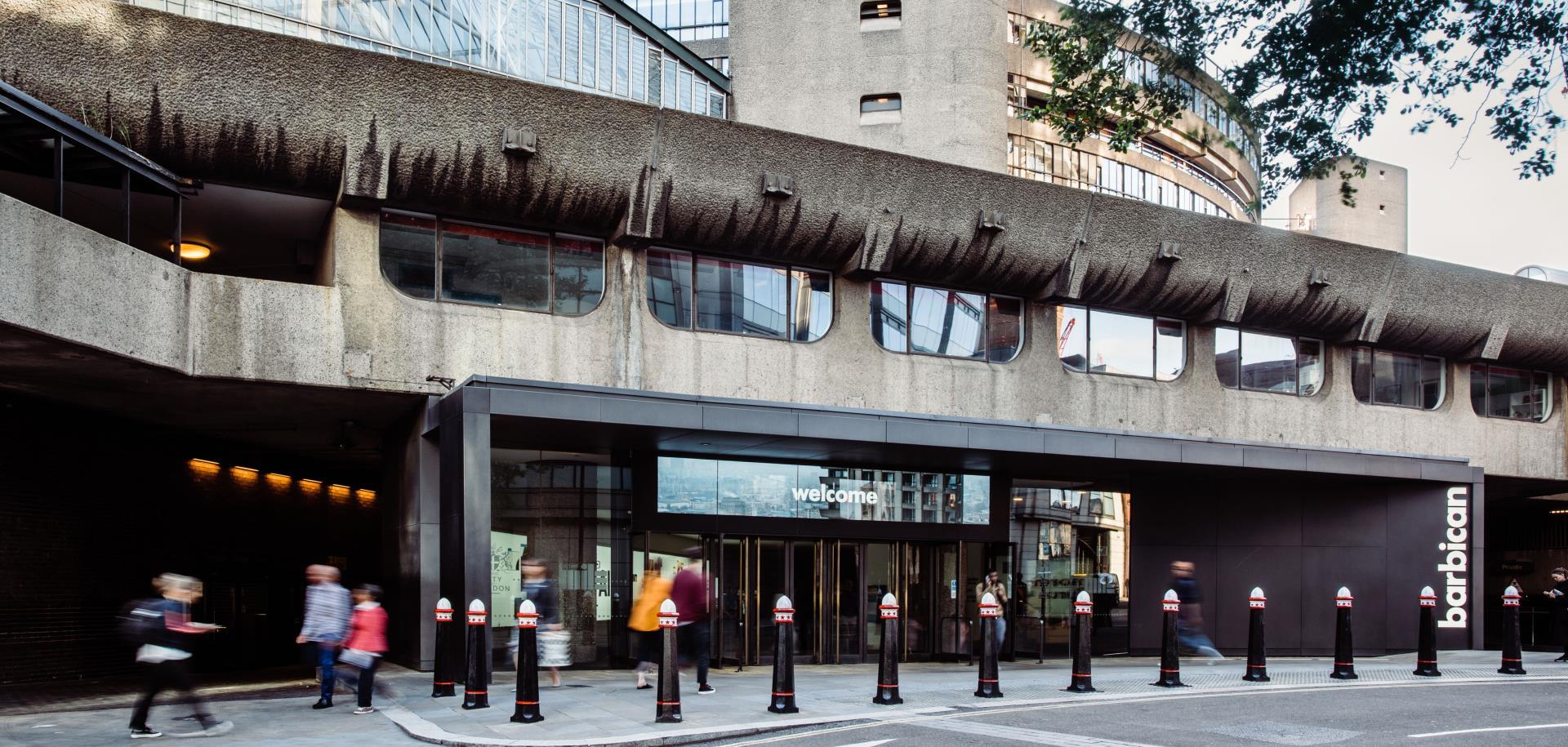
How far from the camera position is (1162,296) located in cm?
2305

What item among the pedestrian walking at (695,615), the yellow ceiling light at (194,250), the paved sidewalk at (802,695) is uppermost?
the yellow ceiling light at (194,250)

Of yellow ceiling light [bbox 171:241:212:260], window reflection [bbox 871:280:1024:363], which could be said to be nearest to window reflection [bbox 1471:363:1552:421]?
window reflection [bbox 871:280:1024:363]

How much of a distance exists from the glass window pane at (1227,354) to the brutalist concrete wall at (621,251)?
0.36m

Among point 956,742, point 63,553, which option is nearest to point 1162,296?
point 956,742

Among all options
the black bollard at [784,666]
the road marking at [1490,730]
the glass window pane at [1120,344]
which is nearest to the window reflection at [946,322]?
the glass window pane at [1120,344]

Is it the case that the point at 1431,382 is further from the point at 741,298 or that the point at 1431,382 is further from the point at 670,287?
the point at 670,287

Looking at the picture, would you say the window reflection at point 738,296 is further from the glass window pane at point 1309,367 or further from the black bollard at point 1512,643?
the glass window pane at point 1309,367

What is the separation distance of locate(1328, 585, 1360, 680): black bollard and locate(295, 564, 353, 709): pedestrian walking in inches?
463

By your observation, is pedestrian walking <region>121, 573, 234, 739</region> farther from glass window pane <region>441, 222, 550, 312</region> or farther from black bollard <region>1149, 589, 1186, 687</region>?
black bollard <region>1149, 589, 1186, 687</region>

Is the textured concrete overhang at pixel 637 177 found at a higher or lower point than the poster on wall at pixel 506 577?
higher

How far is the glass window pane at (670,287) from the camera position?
1909 cm

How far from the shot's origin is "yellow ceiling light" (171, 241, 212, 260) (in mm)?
20330

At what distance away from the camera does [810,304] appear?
20.4m

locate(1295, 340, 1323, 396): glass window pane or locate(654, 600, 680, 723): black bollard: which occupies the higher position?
locate(1295, 340, 1323, 396): glass window pane
